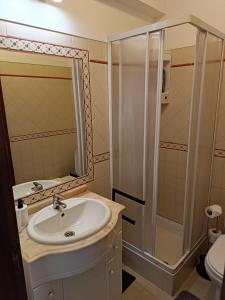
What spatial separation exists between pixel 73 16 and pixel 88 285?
5.73 ft

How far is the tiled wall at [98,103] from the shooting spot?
1.59 m

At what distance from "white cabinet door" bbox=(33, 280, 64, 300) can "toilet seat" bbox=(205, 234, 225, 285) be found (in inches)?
38.0

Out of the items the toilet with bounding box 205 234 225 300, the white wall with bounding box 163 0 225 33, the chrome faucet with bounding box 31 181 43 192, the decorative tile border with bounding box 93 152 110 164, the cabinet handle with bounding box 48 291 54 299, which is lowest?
the toilet with bounding box 205 234 225 300

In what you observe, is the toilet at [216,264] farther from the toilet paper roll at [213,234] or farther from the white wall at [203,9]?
the white wall at [203,9]

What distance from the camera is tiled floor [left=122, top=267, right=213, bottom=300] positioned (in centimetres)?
176

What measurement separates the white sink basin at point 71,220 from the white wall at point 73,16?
116 centimetres

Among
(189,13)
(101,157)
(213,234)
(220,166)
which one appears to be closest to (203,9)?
(189,13)

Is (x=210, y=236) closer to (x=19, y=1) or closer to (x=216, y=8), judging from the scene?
(x=216, y=8)

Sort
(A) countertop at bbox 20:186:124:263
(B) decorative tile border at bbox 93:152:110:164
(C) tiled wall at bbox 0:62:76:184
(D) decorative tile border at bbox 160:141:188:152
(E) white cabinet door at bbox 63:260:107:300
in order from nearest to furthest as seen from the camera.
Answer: (A) countertop at bbox 20:186:124:263
(E) white cabinet door at bbox 63:260:107:300
(C) tiled wall at bbox 0:62:76:184
(B) decorative tile border at bbox 93:152:110:164
(D) decorative tile border at bbox 160:141:188:152

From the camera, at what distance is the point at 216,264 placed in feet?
4.88

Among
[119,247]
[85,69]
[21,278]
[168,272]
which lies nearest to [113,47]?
[85,69]

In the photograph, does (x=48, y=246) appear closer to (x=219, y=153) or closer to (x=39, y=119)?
(x=39, y=119)

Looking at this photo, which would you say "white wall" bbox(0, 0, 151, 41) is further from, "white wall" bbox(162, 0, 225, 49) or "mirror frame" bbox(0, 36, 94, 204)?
"white wall" bbox(162, 0, 225, 49)

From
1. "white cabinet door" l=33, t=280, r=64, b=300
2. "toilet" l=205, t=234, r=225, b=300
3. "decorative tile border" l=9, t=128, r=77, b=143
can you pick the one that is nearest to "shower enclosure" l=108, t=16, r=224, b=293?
"toilet" l=205, t=234, r=225, b=300
